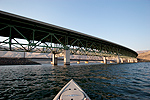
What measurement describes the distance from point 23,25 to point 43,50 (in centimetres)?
889

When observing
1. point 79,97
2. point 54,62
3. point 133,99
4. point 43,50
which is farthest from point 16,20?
point 54,62

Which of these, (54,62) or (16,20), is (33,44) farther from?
(54,62)

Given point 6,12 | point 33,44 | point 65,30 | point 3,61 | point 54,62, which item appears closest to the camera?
point 6,12

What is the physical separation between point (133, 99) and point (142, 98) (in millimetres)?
559

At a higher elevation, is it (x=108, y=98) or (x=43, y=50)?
(x=43, y=50)

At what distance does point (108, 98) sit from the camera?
4.10m

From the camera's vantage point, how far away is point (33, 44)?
2098cm

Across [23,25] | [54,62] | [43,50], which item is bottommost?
[54,62]

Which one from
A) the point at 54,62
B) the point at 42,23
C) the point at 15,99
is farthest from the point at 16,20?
the point at 54,62

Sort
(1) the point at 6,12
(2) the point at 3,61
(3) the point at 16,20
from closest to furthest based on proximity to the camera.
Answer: (1) the point at 6,12 < (3) the point at 16,20 < (2) the point at 3,61

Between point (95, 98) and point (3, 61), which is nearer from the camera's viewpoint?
point (95, 98)

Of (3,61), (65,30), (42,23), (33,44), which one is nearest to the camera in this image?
(42,23)

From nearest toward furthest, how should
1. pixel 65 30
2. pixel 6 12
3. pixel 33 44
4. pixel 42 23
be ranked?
pixel 6 12, pixel 42 23, pixel 33 44, pixel 65 30

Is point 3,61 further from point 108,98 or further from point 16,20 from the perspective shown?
point 108,98
